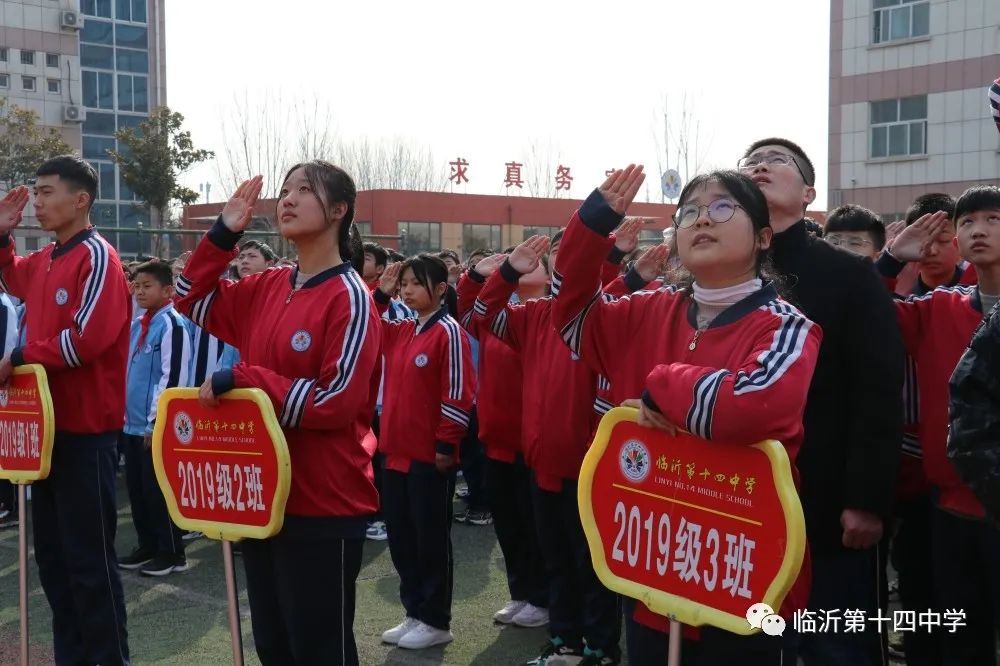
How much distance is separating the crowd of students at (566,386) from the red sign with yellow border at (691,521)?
0.32 ft

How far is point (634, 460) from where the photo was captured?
285 centimetres

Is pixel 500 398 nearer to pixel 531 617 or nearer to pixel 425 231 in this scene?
pixel 531 617

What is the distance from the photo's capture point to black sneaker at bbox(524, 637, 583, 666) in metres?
5.43

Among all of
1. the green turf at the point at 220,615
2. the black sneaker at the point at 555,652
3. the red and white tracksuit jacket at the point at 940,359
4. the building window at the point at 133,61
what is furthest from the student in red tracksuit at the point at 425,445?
the building window at the point at 133,61

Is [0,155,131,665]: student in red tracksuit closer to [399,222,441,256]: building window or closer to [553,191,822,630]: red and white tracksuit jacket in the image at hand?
[553,191,822,630]: red and white tracksuit jacket

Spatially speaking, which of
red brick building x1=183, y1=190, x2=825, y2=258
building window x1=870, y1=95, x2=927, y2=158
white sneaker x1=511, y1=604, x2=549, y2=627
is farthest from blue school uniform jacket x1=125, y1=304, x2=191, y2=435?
red brick building x1=183, y1=190, x2=825, y2=258

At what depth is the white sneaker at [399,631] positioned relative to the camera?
5820mm

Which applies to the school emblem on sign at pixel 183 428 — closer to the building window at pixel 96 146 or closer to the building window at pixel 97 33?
the building window at pixel 96 146

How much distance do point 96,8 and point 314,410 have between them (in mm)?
52703

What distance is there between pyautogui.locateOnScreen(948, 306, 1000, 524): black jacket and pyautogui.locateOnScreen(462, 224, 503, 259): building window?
3804 cm

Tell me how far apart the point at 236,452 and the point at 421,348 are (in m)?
2.50

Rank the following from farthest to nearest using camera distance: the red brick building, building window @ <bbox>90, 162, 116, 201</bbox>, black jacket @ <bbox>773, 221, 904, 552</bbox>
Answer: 1. building window @ <bbox>90, 162, 116, 201</bbox>
2. the red brick building
3. black jacket @ <bbox>773, 221, 904, 552</bbox>

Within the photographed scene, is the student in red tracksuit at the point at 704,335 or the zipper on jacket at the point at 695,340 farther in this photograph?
the zipper on jacket at the point at 695,340

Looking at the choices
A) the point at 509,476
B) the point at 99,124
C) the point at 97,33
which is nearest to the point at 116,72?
the point at 97,33
